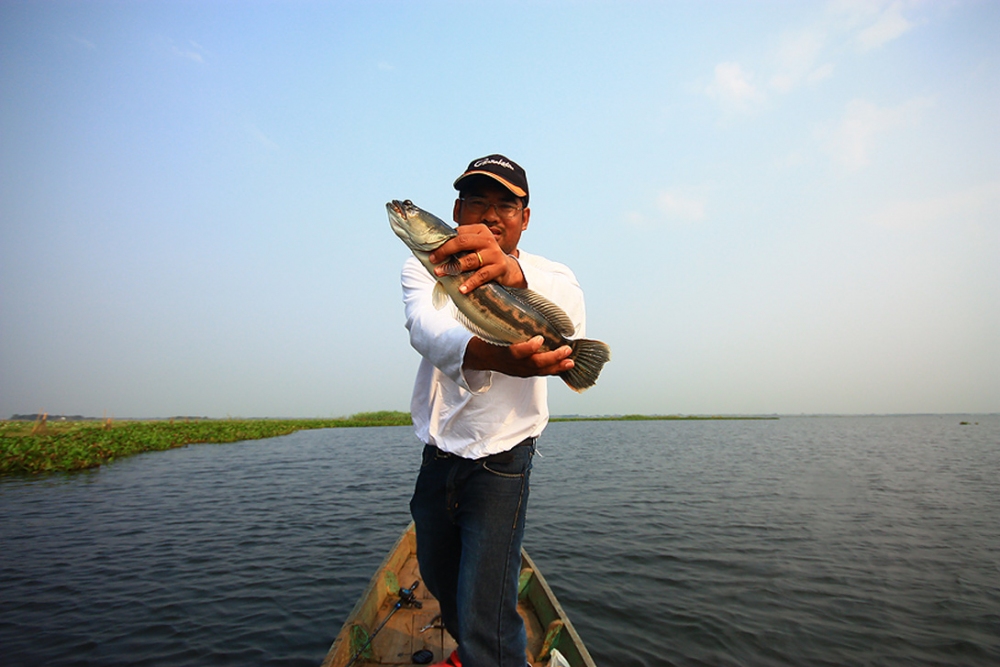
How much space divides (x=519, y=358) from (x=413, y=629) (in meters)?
5.02

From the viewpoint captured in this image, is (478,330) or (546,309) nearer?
(478,330)

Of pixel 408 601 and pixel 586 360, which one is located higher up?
pixel 586 360

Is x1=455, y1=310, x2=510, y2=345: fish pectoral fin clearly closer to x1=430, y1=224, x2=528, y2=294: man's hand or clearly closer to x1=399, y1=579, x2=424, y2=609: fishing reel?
x1=430, y1=224, x2=528, y2=294: man's hand

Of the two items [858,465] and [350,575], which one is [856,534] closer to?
[350,575]

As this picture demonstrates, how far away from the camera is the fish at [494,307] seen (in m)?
2.13

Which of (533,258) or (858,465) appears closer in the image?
(533,258)

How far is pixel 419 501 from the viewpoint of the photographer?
3182mm

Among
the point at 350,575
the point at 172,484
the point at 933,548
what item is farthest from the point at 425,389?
the point at 172,484

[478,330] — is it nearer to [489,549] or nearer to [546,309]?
[546,309]

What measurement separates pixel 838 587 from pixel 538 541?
6.28m

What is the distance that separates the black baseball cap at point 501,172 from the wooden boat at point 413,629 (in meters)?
4.30

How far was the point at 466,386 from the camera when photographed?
2.33m

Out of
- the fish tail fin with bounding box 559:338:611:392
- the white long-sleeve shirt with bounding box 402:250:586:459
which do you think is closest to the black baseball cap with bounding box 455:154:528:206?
the white long-sleeve shirt with bounding box 402:250:586:459

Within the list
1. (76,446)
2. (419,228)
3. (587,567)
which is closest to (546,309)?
(419,228)
